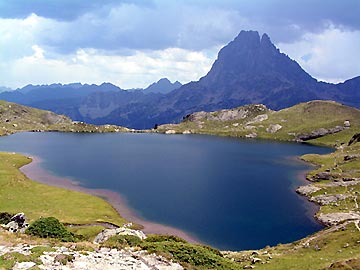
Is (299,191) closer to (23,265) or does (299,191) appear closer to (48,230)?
(48,230)

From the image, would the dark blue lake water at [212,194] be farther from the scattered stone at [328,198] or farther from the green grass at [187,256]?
the green grass at [187,256]

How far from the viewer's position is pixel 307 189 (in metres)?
137

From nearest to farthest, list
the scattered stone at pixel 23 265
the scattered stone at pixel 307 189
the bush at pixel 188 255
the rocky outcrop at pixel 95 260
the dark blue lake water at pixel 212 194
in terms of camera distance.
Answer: the scattered stone at pixel 23 265 → the rocky outcrop at pixel 95 260 → the bush at pixel 188 255 → the dark blue lake water at pixel 212 194 → the scattered stone at pixel 307 189

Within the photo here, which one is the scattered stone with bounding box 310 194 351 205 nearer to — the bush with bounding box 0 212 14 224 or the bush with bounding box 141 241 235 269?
the bush with bounding box 0 212 14 224

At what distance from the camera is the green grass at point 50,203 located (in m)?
96.1

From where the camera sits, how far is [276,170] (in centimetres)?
18100

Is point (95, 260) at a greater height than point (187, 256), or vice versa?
point (95, 260)

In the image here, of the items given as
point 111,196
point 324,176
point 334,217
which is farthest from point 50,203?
point 324,176

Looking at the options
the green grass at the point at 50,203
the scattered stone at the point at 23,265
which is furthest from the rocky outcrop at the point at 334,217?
the scattered stone at the point at 23,265

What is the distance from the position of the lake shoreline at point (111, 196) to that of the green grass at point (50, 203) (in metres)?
3.42

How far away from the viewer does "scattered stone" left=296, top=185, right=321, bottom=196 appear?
134125mm

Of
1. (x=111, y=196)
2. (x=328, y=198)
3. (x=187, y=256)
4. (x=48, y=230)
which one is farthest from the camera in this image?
(x=328, y=198)

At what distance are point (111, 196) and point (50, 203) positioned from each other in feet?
73.8

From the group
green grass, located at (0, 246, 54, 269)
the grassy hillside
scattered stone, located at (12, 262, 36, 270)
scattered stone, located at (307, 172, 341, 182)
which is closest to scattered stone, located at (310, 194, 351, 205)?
the grassy hillside
